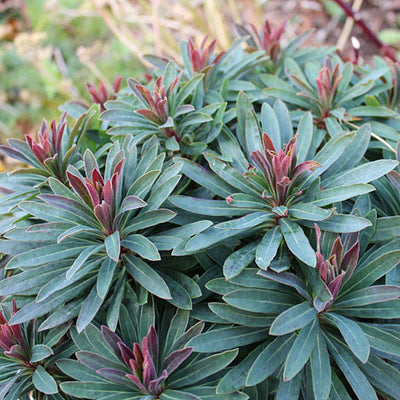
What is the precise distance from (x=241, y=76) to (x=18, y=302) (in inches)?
37.8

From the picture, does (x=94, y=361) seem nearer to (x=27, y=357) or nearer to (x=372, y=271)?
(x=27, y=357)

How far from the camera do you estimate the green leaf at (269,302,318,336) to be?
0.84 m

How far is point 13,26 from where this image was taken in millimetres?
4926

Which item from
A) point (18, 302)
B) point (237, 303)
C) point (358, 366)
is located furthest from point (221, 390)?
point (18, 302)

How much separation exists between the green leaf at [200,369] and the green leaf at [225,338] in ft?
0.07

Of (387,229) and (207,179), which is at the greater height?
(207,179)

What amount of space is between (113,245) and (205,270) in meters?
0.27

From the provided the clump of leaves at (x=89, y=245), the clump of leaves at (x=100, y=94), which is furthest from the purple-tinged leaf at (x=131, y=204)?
the clump of leaves at (x=100, y=94)

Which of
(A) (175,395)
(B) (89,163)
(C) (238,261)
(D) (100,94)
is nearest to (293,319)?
(C) (238,261)

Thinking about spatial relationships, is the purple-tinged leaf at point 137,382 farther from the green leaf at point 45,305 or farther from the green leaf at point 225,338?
the green leaf at point 45,305

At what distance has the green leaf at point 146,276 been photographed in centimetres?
93

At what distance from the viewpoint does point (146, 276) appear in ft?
3.18

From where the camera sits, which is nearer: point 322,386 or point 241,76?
point 322,386

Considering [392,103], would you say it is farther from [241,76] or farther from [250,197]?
[250,197]
